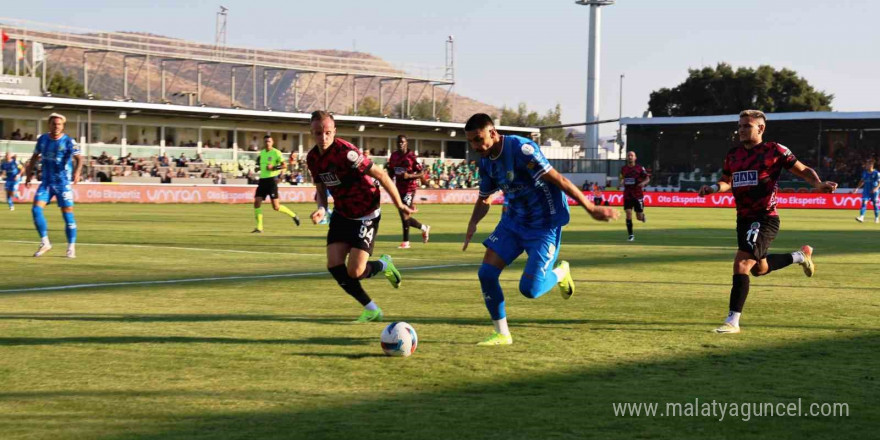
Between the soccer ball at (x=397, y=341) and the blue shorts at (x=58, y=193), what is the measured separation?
1048cm

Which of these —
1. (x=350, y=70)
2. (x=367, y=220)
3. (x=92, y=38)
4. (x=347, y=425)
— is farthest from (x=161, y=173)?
(x=347, y=425)

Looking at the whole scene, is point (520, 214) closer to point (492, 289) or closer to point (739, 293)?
point (492, 289)

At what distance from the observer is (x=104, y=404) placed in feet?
20.6

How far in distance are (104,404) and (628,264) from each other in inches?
505

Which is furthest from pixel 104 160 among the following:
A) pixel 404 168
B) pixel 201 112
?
pixel 404 168

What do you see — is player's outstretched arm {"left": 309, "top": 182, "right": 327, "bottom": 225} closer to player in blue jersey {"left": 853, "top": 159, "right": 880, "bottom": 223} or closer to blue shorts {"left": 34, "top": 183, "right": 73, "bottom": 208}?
blue shorts {"left": 34, "top": 183, "right": 73, "bottom": 208}

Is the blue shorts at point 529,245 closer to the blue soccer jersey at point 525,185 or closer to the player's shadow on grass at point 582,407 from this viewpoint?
the blue soccer jersey at point 525,185

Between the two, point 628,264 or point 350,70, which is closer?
point 628,264

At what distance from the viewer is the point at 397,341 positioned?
8.04 meters

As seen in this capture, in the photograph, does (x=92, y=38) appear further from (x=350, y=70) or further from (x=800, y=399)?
(x=800, y=399)

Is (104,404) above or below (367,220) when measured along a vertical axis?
below

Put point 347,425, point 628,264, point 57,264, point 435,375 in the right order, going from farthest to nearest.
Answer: point 628,264 < point 57,264 < point 435,375 < point 347,425

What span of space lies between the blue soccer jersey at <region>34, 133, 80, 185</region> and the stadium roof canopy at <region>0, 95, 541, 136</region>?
46753 millimetres

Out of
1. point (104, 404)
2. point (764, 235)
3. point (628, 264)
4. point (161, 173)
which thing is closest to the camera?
point (104, 404)
